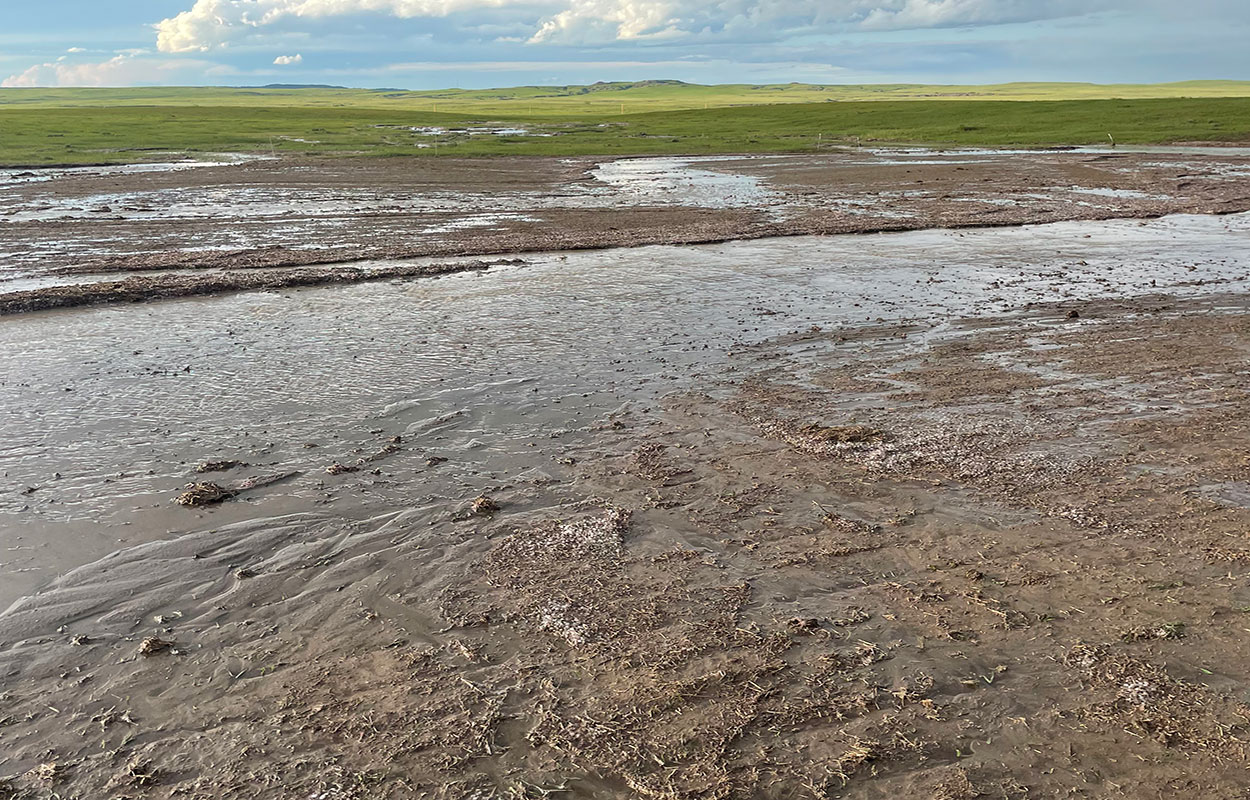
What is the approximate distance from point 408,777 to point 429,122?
96.0 m

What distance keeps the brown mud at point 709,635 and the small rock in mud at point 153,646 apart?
0.04 feet

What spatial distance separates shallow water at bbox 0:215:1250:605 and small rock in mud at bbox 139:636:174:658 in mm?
1389

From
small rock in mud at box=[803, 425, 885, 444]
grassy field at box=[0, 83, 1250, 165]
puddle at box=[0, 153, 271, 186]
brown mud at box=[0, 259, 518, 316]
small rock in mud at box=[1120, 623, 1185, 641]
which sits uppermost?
grassy field at box=[0, 83, 1250, 165]

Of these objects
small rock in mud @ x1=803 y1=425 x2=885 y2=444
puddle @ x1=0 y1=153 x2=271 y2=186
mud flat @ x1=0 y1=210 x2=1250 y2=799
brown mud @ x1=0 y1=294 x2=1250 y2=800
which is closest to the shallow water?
mud flat @ x1=0 y1=210 x2=1250 y2=799

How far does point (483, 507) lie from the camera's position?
22.6ft

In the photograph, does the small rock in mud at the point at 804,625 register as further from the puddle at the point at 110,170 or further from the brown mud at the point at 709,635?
the puddle at the point at 110,170

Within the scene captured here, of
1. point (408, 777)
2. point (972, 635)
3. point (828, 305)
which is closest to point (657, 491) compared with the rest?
point (972, 635)

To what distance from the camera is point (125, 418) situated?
9.03 m

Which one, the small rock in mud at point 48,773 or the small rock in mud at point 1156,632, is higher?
the small rock in mud at point 1156,632

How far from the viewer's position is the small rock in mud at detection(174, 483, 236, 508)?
23.1ft

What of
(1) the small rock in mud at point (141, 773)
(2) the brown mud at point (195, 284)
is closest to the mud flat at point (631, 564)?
(1) the small rock in mud at point (141, 773)

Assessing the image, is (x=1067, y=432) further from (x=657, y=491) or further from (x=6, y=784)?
(x=6, y=784)

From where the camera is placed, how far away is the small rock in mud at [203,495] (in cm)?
704

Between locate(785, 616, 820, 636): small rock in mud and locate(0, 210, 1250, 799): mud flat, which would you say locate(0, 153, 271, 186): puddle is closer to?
locate(0, 210, 1250, 799): mud flat
